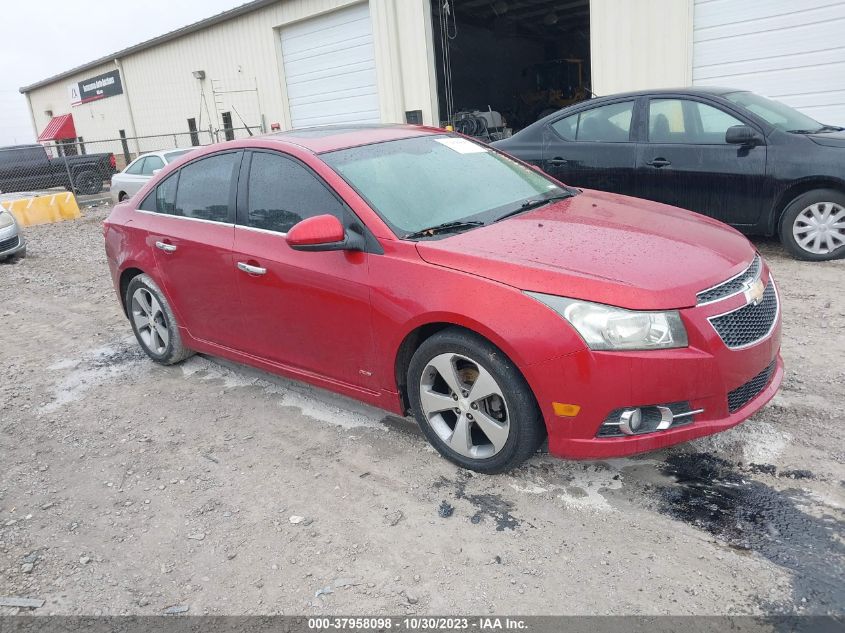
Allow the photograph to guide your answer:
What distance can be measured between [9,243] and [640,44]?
10077 mm

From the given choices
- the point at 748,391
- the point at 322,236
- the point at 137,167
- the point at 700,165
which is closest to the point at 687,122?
the point at 700,165

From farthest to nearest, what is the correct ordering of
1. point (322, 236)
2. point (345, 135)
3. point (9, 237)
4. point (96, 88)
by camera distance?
point (96, 88), point (9, 237), point (345, 135), point (322, 236)

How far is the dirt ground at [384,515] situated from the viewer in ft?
8.04

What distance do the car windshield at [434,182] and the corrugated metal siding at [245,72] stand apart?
36.5 ft

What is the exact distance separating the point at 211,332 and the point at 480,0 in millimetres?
17654

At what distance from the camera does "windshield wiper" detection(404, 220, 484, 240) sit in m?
3.27

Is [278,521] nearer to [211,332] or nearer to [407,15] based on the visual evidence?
[211,332]

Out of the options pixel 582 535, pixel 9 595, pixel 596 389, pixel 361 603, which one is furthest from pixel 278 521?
pixel 596 389

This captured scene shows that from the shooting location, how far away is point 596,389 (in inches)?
105

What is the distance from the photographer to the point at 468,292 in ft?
9.51

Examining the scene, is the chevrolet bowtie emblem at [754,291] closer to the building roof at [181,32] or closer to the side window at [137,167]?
the side window at [137,167]

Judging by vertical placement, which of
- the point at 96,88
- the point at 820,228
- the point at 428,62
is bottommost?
the point at 820,228

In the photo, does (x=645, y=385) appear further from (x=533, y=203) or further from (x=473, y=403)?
(x=533, y=203)

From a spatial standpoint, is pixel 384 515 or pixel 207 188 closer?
pixel 384 515
